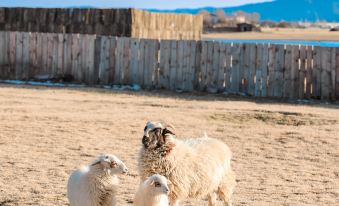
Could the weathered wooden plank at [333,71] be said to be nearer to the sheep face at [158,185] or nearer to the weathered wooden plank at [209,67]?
the weathered wooden plank at [209,67]

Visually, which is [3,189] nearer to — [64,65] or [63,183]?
[63,183]

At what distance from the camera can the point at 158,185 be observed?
7.90 metres

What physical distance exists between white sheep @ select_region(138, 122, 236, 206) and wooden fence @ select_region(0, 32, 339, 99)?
12.5 metres

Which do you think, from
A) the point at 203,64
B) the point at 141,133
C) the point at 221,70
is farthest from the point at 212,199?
the point at 203,64

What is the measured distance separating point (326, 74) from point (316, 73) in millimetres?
275

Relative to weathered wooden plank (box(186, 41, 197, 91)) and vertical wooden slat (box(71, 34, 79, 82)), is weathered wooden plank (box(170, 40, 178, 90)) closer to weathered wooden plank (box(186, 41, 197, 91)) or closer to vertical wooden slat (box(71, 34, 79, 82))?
weathered wooden plank (box(186, 41, 197, 91))

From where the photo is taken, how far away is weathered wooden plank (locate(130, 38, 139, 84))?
2309cm

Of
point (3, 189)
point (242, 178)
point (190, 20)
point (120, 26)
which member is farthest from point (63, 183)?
point (190, 20)

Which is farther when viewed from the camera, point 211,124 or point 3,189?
point 211,124

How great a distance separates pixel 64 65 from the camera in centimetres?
2414

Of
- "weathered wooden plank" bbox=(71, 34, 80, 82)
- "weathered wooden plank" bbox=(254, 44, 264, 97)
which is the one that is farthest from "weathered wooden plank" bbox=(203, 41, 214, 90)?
"weathered wooden plank" bbox=(71, 34, 80, 82)

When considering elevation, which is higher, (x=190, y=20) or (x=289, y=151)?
(x=190, y=20)

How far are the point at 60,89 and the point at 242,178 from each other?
1150 cm

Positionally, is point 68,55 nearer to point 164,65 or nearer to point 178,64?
point 164,65
